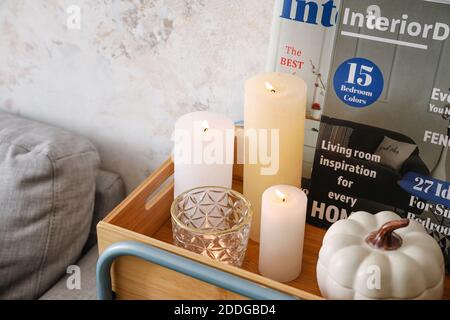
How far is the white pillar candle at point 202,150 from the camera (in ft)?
2.49

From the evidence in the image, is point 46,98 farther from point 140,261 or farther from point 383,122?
point 383,122

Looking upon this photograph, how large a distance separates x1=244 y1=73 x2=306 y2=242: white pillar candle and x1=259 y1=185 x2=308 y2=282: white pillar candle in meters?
0.05

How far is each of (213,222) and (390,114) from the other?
0.28 metres

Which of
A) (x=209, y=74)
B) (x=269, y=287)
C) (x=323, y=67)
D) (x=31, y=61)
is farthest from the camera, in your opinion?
(x=31, y=61)

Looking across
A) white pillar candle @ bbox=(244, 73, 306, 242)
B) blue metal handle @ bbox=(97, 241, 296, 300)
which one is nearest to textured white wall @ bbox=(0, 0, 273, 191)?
white pillar candle @ bbox=(244, 73, 306, 242)

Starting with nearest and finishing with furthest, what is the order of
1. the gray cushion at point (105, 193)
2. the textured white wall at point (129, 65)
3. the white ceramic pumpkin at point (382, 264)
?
the white ceramic pumpkin at point (382, 264), the textured white wall at point (129, 65), the gray cushion at point (105, 193)

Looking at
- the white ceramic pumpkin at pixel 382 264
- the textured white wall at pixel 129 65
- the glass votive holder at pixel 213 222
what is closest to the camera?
the white ceramic pumpkin at pixel 382 264

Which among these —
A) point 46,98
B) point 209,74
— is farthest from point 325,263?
point 46,98

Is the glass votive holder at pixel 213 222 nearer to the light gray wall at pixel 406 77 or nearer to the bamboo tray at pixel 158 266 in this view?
the bamboo tray at pixel 158 266

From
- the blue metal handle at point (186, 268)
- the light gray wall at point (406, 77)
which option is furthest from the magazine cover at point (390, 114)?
the blue metal handle at point (186, 268)

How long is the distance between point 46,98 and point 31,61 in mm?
76

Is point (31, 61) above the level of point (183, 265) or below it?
above

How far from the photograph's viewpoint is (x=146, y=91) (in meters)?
1.00

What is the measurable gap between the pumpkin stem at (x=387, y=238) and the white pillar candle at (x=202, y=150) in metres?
0.23
